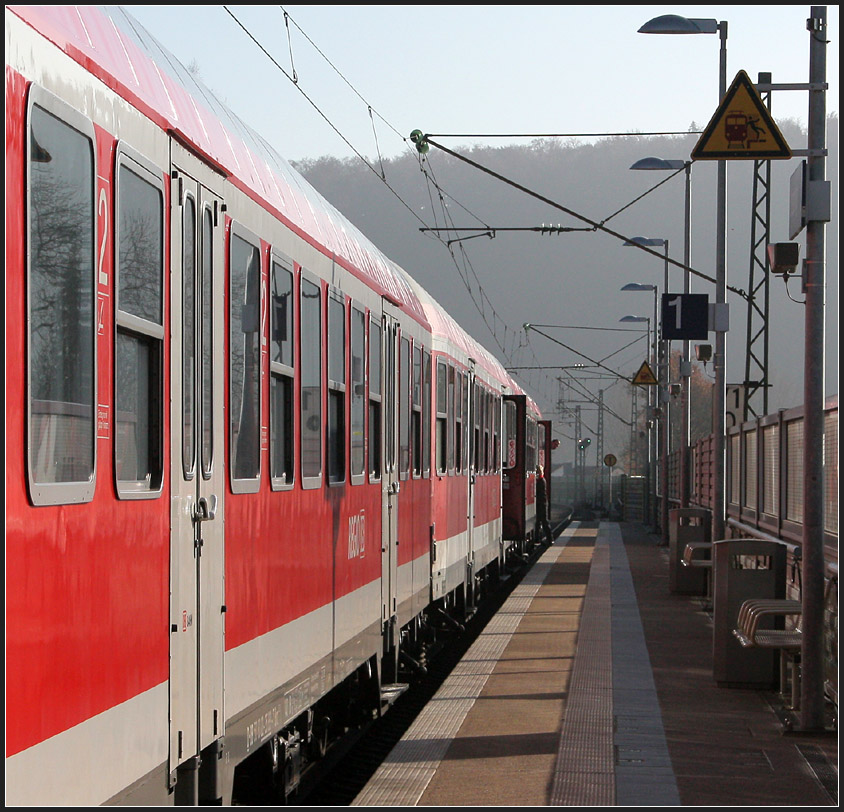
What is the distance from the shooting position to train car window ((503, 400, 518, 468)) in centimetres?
2338

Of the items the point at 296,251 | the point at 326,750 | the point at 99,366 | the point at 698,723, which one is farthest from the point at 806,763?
the point at 99,366

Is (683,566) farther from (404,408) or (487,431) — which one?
(404,408)

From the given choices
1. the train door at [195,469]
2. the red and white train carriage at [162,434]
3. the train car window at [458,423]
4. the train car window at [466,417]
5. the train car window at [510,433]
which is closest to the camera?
the red and white train carriage at [162,434]

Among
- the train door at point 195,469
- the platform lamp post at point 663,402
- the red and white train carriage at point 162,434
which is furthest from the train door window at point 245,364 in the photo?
the platform lamp post at point 663,402

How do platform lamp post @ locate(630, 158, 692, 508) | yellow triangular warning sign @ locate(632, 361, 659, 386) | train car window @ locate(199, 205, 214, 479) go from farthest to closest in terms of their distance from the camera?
yellow triangular warning sign @ locate(632, 361, 659, 386), platform lamp post @ locate(630, 158, 692, 508), train car window @ locate(199, 205, 214, 479)

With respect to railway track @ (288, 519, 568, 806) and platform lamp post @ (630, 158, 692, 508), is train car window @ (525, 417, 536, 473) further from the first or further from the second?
railway track @ (288, 519, 568, 806)

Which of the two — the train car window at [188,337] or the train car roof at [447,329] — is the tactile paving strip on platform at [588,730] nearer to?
the train car window at [188,337]

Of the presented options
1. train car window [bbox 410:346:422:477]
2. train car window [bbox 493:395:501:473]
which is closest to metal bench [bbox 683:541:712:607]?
train car window [bbox 493:395:501:473]

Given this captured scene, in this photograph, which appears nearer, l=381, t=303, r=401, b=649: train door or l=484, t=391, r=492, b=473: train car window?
l=381, t=303, r=401, b=649: train door

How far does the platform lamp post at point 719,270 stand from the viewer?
1769 cm

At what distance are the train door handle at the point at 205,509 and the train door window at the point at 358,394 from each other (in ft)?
11.4

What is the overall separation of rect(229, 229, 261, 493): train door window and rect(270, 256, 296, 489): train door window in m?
0.29

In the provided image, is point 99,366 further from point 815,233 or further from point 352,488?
point 815,233

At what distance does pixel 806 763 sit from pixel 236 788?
3504mm
